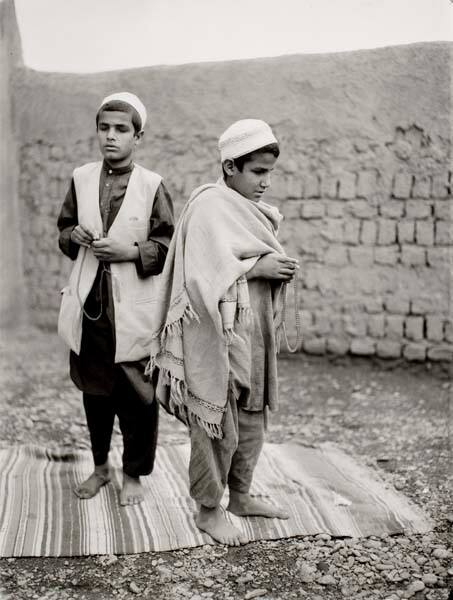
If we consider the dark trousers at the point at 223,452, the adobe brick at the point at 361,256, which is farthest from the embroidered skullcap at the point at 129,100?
the adobe brick at the point at 361,256

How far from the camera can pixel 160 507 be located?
3.25m

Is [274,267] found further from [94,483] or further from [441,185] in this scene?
[441,185]

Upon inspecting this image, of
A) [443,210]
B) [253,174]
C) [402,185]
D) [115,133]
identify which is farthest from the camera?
[402,185]

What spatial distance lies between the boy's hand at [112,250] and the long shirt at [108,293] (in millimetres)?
52

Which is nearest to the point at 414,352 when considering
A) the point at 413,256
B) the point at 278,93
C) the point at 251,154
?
the point at 413,256

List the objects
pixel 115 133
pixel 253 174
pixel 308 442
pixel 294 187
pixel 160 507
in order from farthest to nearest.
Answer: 1. pixel 294 187
2. pixel 308 442
3. pixel 160 507
4. pixel 115 133
5. pixel 253 174

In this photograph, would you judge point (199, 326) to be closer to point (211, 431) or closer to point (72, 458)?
point (211, 431)

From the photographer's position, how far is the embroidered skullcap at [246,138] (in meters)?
2.68

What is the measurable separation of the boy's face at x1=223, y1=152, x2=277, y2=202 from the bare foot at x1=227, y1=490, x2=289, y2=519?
1.36 metres

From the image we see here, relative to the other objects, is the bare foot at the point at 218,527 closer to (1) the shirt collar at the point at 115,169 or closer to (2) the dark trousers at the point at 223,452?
(2) the dark trousers at the point at 223,452

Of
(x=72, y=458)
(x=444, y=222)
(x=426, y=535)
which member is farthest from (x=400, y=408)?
(x=72, y=458)

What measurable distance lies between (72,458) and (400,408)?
281 centimetres

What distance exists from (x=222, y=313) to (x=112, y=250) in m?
0.65

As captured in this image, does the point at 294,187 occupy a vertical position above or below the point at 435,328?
above
